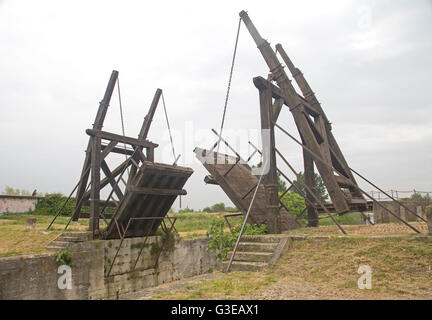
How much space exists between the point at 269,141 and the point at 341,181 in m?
2.94

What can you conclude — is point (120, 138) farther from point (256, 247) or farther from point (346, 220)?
point (346, 220)

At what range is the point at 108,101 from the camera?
1185 cm

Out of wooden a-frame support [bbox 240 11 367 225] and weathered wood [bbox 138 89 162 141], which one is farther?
weathered wood [bbox 138 89 162 141]

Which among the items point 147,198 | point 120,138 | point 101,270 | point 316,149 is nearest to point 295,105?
point 316,149

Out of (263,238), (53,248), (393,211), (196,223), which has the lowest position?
(196,223)

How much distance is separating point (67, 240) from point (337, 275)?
26.5 feet

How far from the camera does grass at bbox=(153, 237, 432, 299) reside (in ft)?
12.5

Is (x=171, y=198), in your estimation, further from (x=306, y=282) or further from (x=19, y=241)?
(x=306, y=282)

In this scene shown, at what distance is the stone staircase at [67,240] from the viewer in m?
9.03

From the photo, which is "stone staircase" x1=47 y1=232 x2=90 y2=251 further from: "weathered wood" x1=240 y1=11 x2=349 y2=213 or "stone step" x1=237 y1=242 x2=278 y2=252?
"weathered wood" x1=240 y1=11 x2=349 y2=213

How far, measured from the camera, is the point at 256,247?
621 cm

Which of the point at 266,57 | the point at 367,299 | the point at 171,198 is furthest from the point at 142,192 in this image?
the point at 367,299

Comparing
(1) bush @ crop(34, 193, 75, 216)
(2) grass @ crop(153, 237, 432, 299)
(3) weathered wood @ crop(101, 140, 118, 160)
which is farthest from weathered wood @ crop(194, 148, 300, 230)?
(1) bush @ crop(34, 193, 75, 216)

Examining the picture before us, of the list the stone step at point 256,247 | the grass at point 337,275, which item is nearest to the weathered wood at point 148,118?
the stone step at point 256,247
